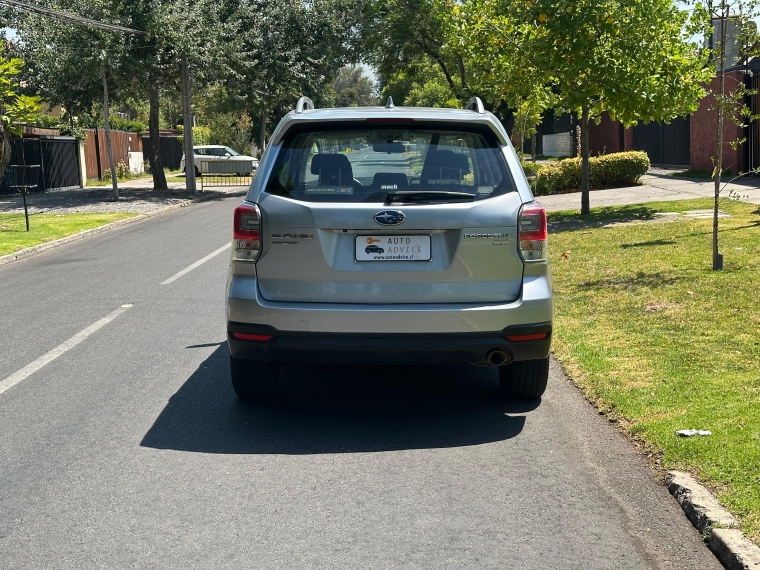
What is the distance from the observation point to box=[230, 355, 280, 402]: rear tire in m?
6.16

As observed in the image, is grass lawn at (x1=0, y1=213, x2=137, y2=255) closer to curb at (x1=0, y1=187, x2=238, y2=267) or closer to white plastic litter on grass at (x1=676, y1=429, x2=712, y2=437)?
curb at (x1=0, y1=187, x2=238, y2=267)

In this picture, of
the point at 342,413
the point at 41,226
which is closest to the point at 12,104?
the point at 41,226

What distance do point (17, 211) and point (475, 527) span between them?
24.2 m

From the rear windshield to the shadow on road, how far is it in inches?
53.1

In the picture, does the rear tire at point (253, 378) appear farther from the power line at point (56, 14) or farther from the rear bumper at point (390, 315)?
the power line at point (56, 14)

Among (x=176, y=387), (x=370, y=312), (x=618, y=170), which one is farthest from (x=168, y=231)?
(x=370, y=312)

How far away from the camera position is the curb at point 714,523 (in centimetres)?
381

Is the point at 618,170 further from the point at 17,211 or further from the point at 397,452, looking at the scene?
the point at 397,452

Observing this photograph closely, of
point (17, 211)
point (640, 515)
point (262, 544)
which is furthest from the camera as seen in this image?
point (17, 211)

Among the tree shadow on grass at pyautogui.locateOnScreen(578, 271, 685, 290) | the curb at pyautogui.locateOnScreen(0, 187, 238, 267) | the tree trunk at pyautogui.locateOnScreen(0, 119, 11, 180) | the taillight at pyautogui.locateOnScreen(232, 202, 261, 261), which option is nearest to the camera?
the taillight at pyautogui.locateOnScreen(232, 202, 261, 261)

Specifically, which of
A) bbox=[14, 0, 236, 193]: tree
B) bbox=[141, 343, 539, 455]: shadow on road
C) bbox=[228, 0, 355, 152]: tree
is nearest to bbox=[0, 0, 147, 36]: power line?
bbox=[14, 0, 236, 193]: tree

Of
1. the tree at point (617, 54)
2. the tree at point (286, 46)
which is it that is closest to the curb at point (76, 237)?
the tree at point (286, 46)

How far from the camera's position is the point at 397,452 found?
5.39 m

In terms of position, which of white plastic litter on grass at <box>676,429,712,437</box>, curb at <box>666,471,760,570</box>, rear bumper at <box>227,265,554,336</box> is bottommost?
curb at <box>666,471,760,570</box>
